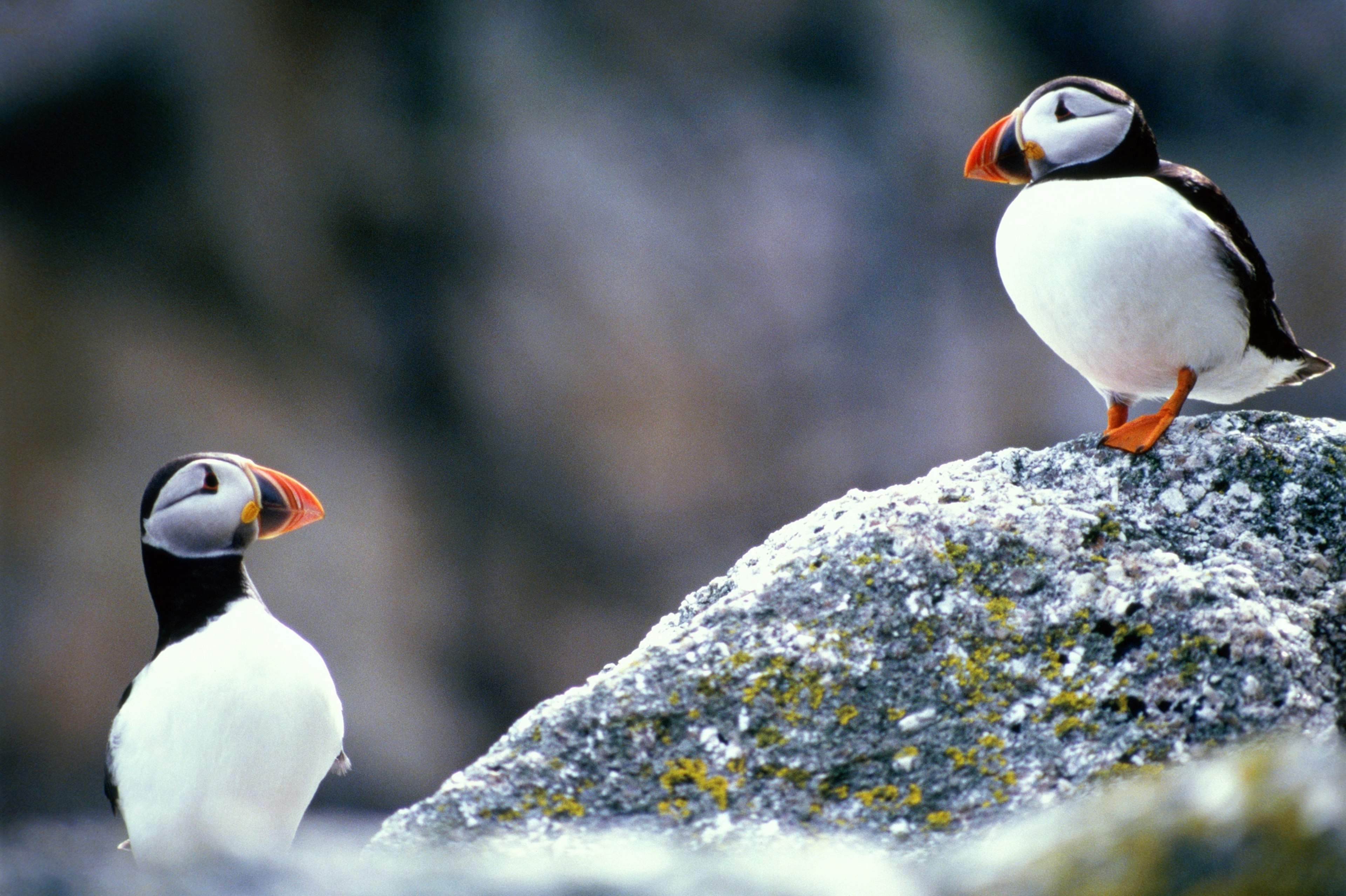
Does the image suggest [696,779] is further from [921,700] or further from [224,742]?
[224,742]

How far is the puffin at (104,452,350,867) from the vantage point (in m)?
2.56

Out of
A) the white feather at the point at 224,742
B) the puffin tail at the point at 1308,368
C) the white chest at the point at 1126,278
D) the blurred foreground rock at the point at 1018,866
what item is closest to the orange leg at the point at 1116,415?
the white chest at the point at 1126,278

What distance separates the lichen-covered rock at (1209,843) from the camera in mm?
946

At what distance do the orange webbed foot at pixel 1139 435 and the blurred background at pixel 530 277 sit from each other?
6.61 m

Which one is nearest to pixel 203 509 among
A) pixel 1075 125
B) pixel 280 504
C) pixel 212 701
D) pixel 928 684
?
pixel 280 504

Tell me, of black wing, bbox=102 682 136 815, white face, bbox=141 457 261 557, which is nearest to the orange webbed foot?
white face, bbox=141 457 261 557

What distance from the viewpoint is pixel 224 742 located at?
256 cm

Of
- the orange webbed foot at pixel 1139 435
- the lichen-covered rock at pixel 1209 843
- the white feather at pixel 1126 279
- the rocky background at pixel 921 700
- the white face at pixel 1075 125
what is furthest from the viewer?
the white face at pixel 1075 125

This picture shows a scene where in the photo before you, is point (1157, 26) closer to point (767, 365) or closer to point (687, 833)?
point (767, 365)

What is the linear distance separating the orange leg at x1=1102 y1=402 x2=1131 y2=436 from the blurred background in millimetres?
6363

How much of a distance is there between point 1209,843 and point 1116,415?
201 centimetres

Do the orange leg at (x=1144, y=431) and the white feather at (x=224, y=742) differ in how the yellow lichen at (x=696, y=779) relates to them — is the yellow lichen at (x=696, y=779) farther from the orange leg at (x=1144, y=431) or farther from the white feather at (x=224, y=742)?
the orange leg at (x=1144, y=431)

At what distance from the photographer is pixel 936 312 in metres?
9.91

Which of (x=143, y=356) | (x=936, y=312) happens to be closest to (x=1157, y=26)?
(x=936, y=312)
